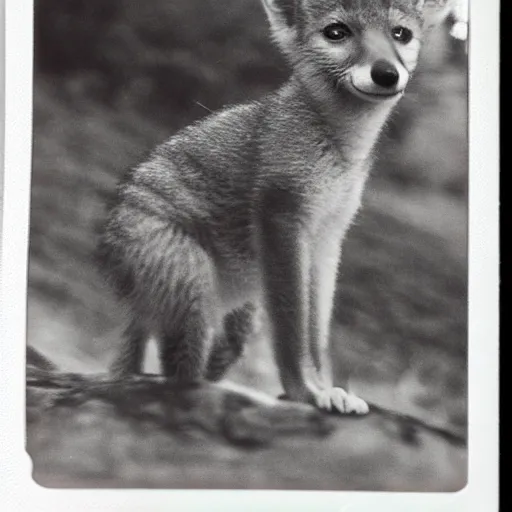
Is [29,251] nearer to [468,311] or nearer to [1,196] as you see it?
[1,196]

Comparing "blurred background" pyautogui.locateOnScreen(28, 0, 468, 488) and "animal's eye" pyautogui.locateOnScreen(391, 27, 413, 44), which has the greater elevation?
"animal's eye" pyautogui.locateOnScreen(391, 27, 413, 44)

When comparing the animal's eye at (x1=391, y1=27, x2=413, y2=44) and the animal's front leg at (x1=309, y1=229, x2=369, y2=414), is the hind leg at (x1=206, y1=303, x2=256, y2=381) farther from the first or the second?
the animal's eye at (x1=391, y1=27, x2=413, y2=44)

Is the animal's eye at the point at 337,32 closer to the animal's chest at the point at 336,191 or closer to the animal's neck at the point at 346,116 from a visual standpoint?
the animal's neck at the point at 346,116

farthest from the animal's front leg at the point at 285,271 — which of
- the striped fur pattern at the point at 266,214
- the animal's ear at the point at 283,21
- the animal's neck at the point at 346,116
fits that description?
the animal's ear at the point at 283,21

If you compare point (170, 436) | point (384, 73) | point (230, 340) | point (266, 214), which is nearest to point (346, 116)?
point (384, 73)

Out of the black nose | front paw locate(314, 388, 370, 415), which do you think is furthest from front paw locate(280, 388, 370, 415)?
the black nose

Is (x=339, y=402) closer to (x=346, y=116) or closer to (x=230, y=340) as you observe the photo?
(x=230, y=340)

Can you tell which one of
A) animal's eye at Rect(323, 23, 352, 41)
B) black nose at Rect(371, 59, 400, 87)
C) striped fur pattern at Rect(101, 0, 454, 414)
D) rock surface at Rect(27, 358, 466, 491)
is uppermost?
animal's eye at Rect(323, 23, 352, 41)

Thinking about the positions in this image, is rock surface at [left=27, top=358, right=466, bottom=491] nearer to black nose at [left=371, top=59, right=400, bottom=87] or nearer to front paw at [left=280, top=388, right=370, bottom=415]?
front paw at [left=280, top=388, right=370, bottom=415]
